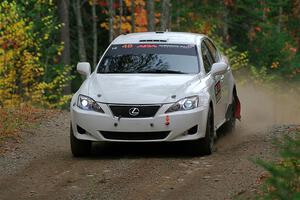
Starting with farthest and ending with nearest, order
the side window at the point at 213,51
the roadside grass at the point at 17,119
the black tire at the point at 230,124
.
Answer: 1. the black tire at the point at 230,124
2. the roadside grass at the point at 17,119
3. the side window at the point at 213,51

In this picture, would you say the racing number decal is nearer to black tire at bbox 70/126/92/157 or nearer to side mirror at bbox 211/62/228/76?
side mirror at bbox 211/62/228/76

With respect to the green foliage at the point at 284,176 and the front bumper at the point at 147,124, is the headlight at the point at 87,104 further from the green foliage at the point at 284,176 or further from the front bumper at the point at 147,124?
the green foliage at the point at 284,176

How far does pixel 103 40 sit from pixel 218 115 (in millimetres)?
33435

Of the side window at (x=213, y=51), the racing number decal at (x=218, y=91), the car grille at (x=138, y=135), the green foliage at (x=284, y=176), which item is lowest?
the car grille at (x=138, y=135)

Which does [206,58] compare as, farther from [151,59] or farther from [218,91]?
[151,59]

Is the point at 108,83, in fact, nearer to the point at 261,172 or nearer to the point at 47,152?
the point at 47,152

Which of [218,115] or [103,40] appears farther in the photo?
[103,40]

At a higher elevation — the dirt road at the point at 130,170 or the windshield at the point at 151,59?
the windshield at the point at 151,59

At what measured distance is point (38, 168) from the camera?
11.4 m

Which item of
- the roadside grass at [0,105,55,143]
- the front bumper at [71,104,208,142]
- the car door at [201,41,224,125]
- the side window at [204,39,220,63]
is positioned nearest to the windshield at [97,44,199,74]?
the car door at [201,41,224,125]

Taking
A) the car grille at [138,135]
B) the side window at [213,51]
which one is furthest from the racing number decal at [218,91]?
the car grille at [138,135]

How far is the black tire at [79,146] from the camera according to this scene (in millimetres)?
12023

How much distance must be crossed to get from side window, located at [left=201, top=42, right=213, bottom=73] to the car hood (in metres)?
0.71

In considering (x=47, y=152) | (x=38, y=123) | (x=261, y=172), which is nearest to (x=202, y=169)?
(x=261, y=172)
